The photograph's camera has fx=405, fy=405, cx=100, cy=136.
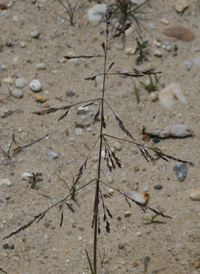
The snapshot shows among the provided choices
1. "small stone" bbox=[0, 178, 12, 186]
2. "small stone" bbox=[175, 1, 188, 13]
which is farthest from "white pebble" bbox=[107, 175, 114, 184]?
"small stone" bbox=[175, 1, 188, 13]

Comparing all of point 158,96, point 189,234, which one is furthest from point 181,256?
point 158,96

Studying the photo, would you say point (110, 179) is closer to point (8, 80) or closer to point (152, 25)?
point (8, 80)

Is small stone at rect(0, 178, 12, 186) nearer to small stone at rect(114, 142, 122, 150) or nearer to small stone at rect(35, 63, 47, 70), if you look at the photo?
small stone at rect(114, 142, 122, 150)

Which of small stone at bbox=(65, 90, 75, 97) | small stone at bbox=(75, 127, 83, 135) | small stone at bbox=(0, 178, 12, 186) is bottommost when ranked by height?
small stone at bbox=(0, 178, 12, 186)

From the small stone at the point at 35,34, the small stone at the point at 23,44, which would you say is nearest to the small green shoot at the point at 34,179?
the small stone at the point at 23,44

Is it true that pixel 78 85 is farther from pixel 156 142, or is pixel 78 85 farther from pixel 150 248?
pixel 150 248
